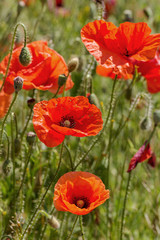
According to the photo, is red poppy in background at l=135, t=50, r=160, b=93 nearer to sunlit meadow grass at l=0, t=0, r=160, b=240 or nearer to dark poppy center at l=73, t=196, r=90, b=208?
sunlit meadow grass at l=0, t=0, r=160, b=240

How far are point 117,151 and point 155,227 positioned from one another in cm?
48

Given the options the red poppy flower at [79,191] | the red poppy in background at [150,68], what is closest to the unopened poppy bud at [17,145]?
the red poppy flower at [79,191]

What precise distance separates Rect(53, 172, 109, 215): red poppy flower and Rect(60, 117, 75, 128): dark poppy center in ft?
0.49

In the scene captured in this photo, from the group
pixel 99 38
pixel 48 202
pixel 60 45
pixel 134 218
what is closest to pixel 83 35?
pixel 99 38

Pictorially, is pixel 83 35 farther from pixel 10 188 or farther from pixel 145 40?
A: pixel 10 188

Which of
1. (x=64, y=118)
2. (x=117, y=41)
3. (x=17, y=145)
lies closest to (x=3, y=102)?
(x=17, y=145)

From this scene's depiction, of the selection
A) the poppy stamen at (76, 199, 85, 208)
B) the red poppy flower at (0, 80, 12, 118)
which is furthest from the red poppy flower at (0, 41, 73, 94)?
the poppy stamen at (76, 199, 85, 208)

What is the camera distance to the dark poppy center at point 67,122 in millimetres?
1172

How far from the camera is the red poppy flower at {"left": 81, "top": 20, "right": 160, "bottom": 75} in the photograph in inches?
46.8

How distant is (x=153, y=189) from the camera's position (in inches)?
74.7

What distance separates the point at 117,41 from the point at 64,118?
0.94ft

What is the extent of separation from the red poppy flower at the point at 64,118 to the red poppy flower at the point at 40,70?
0.18 meters

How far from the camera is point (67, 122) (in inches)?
46.1

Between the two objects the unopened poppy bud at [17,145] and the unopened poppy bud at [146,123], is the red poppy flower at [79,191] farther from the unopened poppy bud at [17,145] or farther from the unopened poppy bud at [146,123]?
the unopened poppy bud at [146,123]
